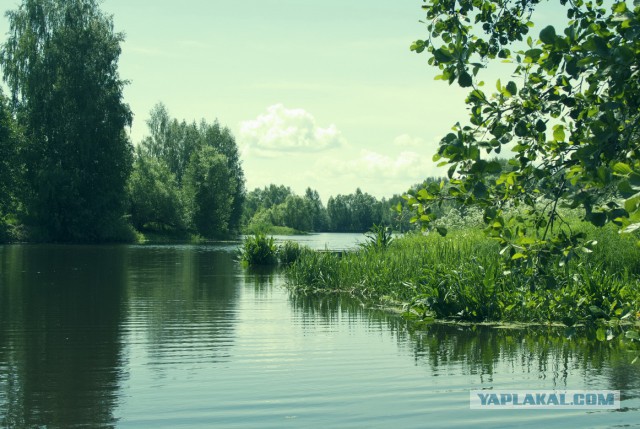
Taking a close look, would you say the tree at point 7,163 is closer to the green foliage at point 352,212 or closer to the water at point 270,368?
the water at point 270,368

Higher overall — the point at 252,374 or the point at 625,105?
the point at 625,105

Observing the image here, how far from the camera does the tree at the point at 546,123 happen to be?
325 cm

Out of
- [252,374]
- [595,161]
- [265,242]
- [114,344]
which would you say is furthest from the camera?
[265,242]

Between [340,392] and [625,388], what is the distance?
123 inches

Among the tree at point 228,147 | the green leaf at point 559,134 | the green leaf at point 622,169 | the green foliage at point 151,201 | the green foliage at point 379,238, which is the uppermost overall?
the tree at point 228,147

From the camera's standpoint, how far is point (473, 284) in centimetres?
1388

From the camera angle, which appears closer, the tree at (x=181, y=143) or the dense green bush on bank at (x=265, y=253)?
the dense green bush on bank at (x=265, y=253)

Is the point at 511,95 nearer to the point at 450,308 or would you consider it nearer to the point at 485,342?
the point at 485,342

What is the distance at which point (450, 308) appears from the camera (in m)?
13.8

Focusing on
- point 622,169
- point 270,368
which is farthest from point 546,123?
point 270,368

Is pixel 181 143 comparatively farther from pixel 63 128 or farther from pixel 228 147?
pixel 63 128

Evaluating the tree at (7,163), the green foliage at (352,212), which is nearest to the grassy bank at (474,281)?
the tree at (7,163)

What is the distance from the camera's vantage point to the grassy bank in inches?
508

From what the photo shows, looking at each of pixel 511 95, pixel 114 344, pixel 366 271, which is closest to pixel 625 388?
pixel 511 95
